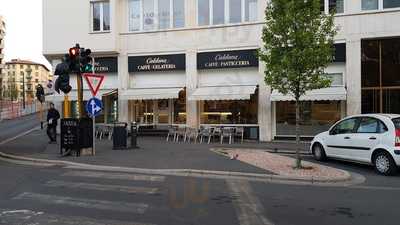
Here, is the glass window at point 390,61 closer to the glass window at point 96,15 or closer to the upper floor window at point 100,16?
the upper floor window at point 100,16

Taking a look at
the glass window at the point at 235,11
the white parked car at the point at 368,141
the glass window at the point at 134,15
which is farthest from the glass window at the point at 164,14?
the white parked car at the point at 368,141

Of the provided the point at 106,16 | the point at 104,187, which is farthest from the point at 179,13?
the point at 104,187

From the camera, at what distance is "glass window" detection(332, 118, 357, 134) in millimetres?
14461

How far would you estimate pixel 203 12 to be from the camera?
978 inches

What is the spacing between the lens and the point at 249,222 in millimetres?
7707

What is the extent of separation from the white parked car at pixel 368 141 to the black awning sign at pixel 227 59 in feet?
28.1

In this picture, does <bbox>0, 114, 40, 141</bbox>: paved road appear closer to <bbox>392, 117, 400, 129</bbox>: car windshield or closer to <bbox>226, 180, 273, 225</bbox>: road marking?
<bbox>226, 180, 273, 225</bbox>: road marking

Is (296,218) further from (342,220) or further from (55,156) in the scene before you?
(55,156)

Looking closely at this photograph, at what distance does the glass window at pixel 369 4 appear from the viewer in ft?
71.6

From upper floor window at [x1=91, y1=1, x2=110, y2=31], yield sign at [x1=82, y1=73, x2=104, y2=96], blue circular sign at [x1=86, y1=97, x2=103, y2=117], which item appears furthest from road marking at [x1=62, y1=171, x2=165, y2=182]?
upper floor window at [x1=91, y1=1, x2=110, y2=31]

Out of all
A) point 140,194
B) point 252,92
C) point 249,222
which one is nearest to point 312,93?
point 252,92

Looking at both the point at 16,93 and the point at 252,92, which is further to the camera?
the point at 16,93

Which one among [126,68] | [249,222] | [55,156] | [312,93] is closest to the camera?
[249,222]

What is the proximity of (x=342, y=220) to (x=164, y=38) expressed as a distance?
730 inches
